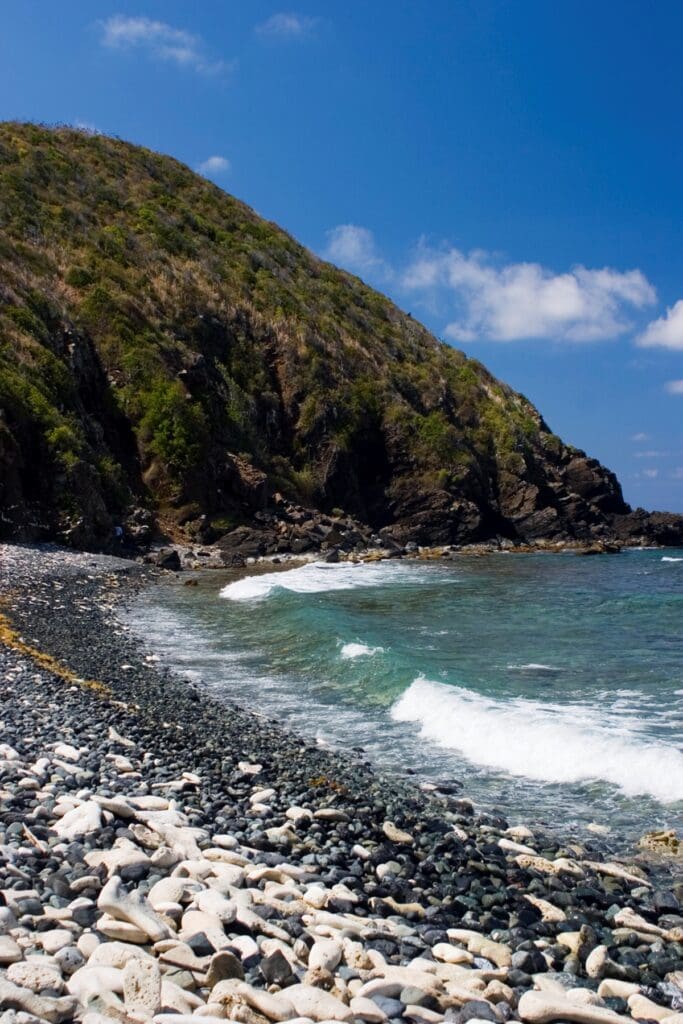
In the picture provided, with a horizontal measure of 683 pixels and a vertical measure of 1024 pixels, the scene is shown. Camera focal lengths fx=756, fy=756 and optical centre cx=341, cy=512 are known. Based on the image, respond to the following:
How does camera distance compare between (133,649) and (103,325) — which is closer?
(133,649)

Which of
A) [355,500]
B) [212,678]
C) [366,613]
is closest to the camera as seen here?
[212,678]

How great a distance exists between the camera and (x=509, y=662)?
15.4m

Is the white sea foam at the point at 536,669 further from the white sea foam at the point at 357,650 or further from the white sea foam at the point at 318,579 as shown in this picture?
the white sea foam at the point at 318,579

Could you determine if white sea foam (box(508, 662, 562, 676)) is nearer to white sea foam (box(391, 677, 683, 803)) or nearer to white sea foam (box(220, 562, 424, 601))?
white sea foam (box(391, 677, 683, 803))

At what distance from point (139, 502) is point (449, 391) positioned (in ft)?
114

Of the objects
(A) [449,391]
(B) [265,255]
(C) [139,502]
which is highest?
(B) [265,255]

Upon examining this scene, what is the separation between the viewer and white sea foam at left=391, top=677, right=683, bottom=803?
869 cm

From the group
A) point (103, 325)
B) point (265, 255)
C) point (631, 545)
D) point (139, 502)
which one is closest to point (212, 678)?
point (139, 502)

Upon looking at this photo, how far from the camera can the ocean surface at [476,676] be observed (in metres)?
8.73

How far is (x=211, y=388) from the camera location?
52.1 metres

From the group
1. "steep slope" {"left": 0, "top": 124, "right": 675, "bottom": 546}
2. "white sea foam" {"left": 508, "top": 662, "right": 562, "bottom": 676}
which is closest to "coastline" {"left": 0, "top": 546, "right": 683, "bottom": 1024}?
"white sea foam" {"left": 508, "top": 662, "right": 562, "bottom": 676}

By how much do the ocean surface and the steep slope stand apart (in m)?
14.9

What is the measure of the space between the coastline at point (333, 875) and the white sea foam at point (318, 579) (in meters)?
16.5

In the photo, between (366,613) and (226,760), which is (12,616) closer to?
(366,613)
